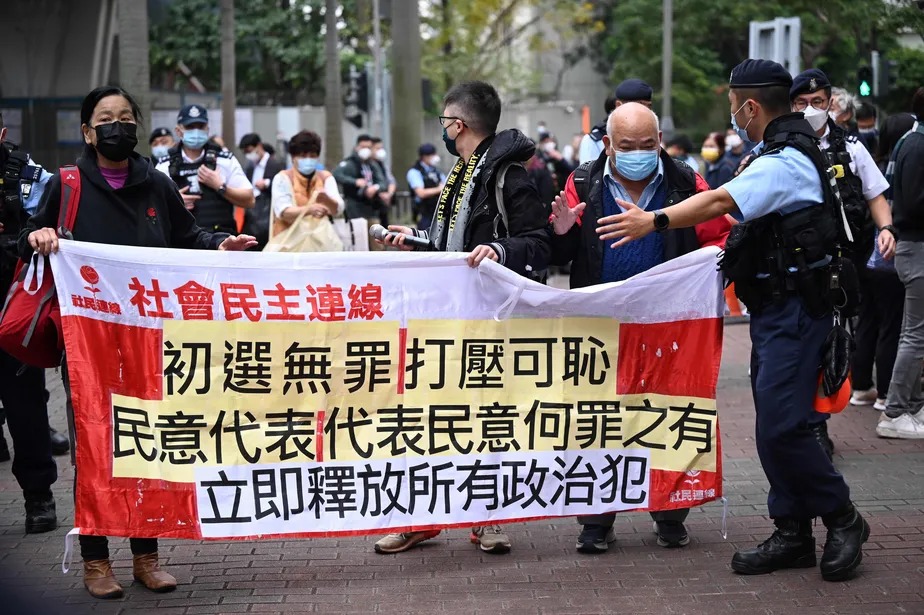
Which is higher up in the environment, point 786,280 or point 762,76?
point 762,76

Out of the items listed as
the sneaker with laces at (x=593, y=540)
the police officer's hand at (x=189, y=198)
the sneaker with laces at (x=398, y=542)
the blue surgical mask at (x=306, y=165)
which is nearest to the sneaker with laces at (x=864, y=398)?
the sneaker with laces at (x=593, y=540)

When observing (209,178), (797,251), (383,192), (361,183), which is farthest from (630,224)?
(383,192)

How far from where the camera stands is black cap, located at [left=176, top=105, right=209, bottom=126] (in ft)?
30.2

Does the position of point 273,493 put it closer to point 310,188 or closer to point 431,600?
point 431,600

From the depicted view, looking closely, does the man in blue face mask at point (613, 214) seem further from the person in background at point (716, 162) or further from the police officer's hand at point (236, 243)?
the person in background at point (716, 162)

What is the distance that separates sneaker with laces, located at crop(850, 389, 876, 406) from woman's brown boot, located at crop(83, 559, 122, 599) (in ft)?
18.5

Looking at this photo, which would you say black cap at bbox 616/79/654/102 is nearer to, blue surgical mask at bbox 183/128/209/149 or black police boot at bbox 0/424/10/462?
blue surgical mask at bbox 183/128/209/149

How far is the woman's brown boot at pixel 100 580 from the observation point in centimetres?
488

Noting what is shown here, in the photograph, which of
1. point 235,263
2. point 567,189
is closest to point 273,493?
point 235,263

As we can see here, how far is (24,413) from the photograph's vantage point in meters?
5.90

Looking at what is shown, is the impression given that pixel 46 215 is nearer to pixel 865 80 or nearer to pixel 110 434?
pixel 110 434

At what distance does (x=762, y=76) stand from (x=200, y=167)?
4.85 meters

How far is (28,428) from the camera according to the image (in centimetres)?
589

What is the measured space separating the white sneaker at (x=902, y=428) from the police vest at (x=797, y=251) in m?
3.07
